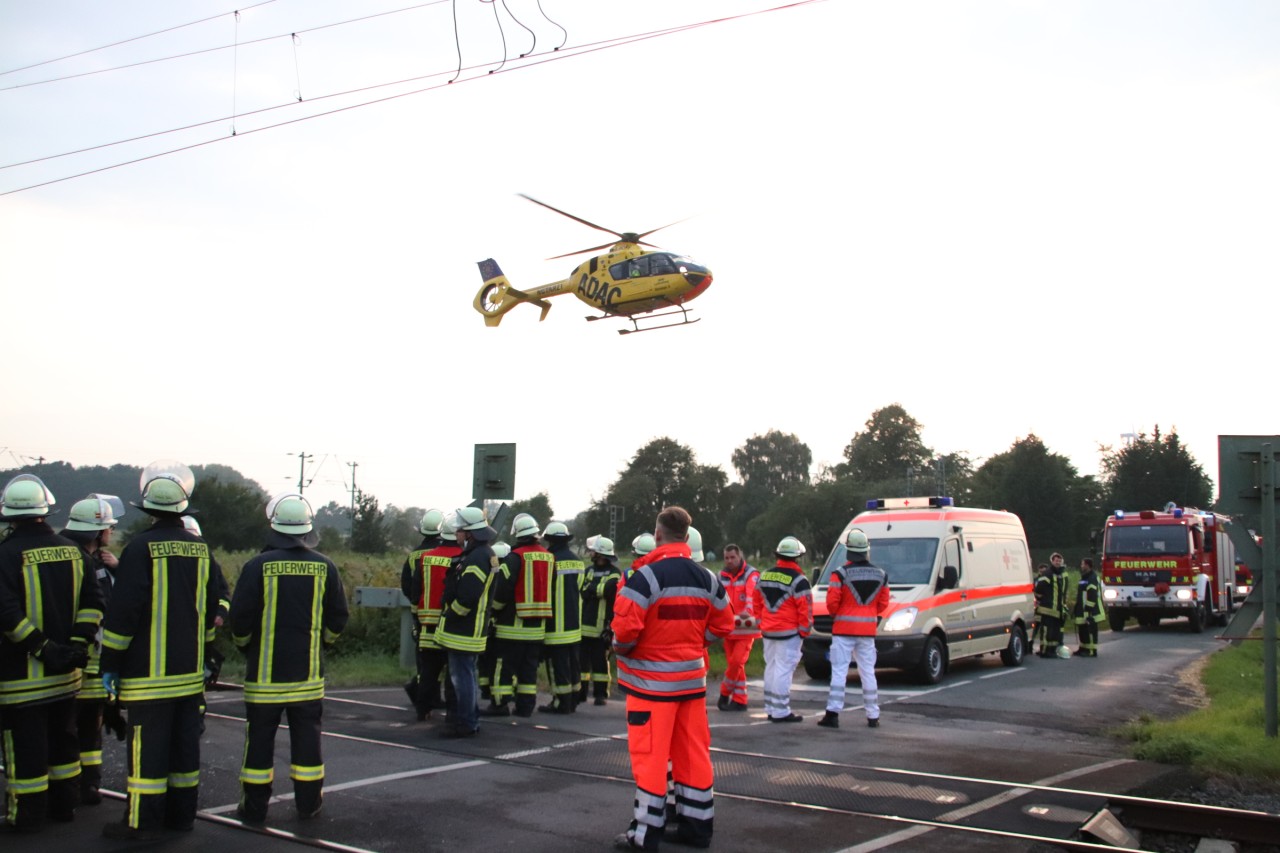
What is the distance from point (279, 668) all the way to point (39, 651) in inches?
52.6

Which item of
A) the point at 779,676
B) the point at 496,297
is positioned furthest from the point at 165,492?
the point at 496,297

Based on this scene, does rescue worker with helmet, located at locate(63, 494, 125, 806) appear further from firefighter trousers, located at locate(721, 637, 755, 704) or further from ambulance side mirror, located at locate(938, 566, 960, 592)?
ambulance side mirror, located at locate(938, 566, 960, 592)

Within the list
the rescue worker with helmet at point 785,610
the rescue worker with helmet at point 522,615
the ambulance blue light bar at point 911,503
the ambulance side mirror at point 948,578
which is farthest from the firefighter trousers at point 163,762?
the ambulance blue light bar at point 911,503

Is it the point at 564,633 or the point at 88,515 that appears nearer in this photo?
the point at 88,515

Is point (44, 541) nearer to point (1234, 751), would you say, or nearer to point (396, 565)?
point (1234, 751)

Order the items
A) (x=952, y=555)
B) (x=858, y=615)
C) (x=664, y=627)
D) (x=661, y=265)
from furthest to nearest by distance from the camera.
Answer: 1. (x=661, y=265)
2. (x=952, y=555)
3. (x=858, y=615)
4. (x=664, y=627)

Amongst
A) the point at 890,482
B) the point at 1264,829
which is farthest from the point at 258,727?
the point at 890,482

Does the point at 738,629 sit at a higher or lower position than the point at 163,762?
higher

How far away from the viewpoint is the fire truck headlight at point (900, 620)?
48.1 ft

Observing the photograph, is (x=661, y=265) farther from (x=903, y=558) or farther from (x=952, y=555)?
(x=952, y=555)

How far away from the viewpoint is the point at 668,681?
20.6 ft

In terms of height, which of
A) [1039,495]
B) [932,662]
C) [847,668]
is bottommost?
[932,662]

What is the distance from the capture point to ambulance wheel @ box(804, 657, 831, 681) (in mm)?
15680

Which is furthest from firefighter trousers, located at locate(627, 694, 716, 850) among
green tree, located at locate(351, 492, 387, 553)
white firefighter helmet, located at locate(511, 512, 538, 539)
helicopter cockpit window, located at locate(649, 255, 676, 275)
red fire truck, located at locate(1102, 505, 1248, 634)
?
green tree, located at locate(351, 492, 387, 553)
